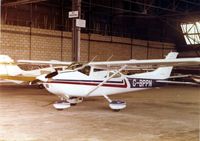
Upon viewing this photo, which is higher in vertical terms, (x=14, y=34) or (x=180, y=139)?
(x=14, y=34)

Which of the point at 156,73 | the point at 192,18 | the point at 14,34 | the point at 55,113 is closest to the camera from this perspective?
the point at 55,113

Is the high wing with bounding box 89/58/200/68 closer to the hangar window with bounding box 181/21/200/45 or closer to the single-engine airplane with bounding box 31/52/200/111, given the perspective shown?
the single-engine airplane with bounding box 31/52/200/111

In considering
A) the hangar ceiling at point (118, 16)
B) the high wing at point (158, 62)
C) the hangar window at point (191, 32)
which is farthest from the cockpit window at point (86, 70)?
the hangar window at point (191, 32)

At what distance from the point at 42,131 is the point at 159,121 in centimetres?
282

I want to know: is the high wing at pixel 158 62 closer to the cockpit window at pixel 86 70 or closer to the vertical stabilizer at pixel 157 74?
the cockpit window at pixel 86 70

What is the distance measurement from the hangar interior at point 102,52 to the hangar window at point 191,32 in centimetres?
7

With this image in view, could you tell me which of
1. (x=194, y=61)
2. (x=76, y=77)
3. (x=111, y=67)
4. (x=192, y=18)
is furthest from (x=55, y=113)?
(x=192, y=18)

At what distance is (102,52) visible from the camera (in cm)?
2411

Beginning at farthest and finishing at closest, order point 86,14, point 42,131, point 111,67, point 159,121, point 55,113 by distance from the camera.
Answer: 1. point 86,14
2. point 111,67
3. point 55,113
4. point 159,121
5. point 42,131

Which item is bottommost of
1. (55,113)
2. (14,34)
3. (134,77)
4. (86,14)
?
(55,113)

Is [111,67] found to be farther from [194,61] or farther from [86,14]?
[86,14]

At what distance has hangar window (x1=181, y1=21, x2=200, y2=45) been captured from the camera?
27.0 metres

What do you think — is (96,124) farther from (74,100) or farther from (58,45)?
(58,45)

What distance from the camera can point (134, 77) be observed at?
35.9 feet
